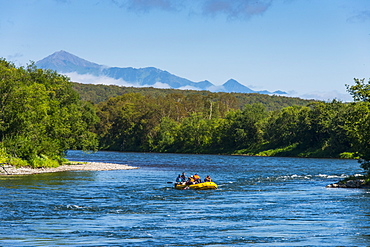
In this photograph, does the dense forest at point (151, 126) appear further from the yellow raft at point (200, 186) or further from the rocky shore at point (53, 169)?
the yellow raft at point (200, 186)

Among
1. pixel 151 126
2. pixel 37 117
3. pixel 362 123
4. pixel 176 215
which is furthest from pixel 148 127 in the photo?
pixel 176 215

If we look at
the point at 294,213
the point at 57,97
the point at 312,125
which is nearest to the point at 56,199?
the point at 294,213

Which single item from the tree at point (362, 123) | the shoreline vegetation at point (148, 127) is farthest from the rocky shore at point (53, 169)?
the tree at point (362, 123)

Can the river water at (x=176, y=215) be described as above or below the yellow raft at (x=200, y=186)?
below

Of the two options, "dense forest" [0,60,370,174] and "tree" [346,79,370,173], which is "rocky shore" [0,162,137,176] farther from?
"tree" [346,79,370,173]

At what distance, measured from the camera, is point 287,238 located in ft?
76.0

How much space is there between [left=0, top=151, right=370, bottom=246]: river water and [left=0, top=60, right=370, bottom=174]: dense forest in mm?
11297

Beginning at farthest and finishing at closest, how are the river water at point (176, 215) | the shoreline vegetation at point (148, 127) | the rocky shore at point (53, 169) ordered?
the shoreline vegetation at point (148, 127) → the rocky shore at point (53, 169) → the river water at point (176, 215)

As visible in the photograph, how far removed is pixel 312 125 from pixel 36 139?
78760mm

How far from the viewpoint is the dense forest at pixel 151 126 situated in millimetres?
60531

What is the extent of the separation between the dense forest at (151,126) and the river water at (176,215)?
11.3 meters

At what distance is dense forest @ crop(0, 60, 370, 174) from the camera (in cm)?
6053

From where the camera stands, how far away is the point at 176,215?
30.1m

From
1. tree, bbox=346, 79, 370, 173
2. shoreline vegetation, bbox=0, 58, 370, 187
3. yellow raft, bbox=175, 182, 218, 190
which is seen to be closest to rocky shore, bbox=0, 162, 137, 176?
shoreline vegetation, bbox=0, 58, 370, 187
